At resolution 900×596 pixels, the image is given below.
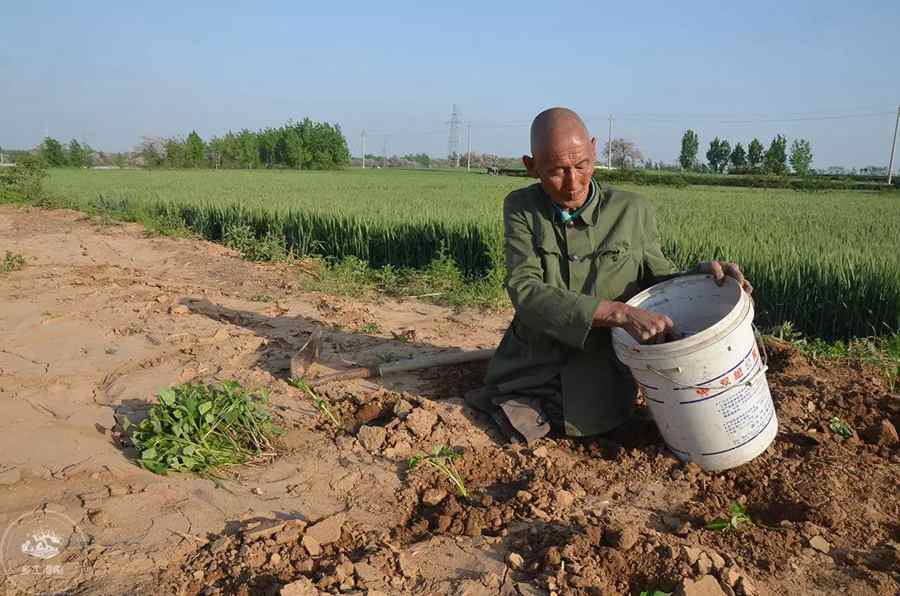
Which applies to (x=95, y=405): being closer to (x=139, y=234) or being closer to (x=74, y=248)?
(x=74, y=248)

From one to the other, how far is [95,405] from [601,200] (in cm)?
255

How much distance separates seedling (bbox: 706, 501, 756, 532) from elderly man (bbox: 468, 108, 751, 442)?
2.19ft

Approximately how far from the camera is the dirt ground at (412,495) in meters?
1.85

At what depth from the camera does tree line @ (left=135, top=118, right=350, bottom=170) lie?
45.1m

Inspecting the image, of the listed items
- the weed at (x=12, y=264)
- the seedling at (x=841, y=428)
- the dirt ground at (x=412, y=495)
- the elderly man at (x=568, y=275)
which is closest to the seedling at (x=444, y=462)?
the dirt ground at (x=412, y=495)

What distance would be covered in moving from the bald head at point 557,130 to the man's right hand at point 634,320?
2.04 ft

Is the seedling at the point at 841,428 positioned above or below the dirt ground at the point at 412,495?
above

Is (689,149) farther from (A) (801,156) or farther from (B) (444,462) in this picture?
(B) (444,462)

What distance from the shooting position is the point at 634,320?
2.33m

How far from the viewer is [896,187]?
27.1 m

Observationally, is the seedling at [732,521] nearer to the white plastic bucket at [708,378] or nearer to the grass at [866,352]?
the white plastic bucket at [708,378]

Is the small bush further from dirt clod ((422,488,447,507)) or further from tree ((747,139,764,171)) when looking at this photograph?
tree ((747,139,764,171))

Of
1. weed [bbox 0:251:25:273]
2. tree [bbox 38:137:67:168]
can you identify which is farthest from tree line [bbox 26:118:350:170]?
weed [bbox 0:251:25:273]

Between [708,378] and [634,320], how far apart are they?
1.02 ft
